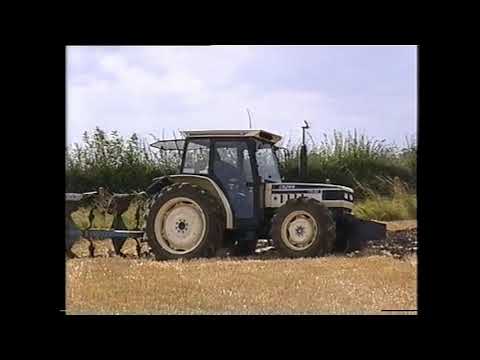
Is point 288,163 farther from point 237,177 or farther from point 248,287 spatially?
point 248,287

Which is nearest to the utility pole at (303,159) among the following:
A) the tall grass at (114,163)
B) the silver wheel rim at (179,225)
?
the silver wheel rim at (179,225)

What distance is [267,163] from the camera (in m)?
5.56

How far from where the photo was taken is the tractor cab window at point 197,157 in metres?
5.53

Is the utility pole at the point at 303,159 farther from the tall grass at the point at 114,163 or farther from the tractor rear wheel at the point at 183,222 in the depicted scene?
the tall grass at the point at 114,163

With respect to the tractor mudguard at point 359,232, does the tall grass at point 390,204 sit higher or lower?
higher

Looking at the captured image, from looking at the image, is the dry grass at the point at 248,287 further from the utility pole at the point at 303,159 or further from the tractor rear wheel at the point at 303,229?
the utility pole at the point at 303,159

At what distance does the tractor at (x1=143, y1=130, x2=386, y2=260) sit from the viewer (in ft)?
18.0

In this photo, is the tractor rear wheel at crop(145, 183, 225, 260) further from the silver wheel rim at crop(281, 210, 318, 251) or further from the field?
the silver wheel rim at crop(281, 210, 318, 251)

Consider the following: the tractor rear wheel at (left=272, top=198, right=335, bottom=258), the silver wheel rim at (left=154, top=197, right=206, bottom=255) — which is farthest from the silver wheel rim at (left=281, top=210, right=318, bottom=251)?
the silver wheel rim at (left=154, top=197, right=206, bottom=255)

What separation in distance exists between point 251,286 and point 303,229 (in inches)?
20.7

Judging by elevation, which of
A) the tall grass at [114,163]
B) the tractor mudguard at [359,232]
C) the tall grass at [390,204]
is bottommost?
the tractor mudguard at [359,232]

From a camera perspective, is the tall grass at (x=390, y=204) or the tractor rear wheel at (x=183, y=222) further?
the tractor rear wheel at (x=183, y=222)

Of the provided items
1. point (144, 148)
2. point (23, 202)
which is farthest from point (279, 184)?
point (23, 202)
